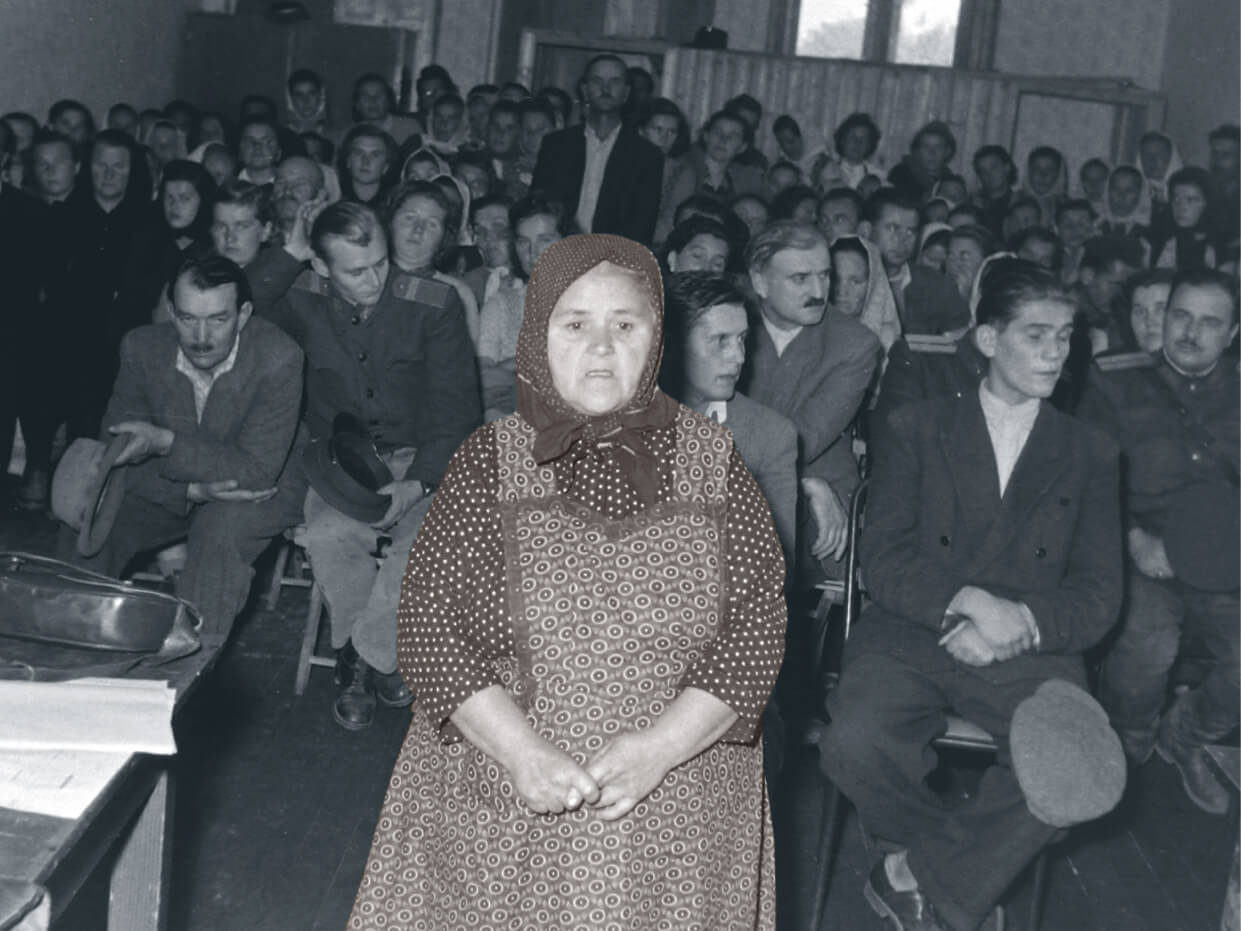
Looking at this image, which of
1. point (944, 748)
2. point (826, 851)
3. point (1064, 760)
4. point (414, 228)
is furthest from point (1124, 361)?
point (414, 228)

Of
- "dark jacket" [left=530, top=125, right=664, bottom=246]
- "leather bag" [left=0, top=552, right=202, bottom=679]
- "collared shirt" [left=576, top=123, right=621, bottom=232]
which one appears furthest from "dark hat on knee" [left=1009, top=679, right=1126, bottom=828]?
"collared shirt" [left=576, top=123, right=621, bottom=232]

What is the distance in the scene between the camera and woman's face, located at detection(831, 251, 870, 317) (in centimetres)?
503

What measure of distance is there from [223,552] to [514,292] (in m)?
1.77

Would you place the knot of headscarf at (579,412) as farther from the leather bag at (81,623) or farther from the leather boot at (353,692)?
the leather boot at (353,692)

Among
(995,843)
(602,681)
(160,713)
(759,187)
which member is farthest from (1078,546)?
(759,187)

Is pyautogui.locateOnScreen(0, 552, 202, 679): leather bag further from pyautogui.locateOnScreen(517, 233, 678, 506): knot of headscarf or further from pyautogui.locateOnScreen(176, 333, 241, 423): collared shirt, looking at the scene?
pyautogui.locateOnScreen(176, 333, 241, 423): collared shirt

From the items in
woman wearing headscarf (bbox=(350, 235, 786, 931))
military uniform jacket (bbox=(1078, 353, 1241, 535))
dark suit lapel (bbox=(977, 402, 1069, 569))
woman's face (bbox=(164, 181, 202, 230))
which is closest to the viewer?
woman wearing headscarf (bbox=(350, 235, 786, 931))

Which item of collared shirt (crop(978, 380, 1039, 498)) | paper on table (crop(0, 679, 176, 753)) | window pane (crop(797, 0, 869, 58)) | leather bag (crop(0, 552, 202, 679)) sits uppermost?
window pane (crop(797, 0, 869, 58))

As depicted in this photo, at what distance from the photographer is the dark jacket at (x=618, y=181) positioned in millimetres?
6406

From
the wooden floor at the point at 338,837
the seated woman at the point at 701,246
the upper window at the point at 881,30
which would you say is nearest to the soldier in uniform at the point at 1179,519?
the wooden floor at the point at 338,837

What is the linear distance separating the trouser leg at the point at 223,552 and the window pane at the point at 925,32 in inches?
367

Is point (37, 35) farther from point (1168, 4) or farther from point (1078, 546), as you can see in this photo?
point (1168, 4)

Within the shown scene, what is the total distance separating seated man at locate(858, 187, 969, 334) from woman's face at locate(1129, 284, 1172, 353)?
3.90ft

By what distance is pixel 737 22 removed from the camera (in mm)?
11836
